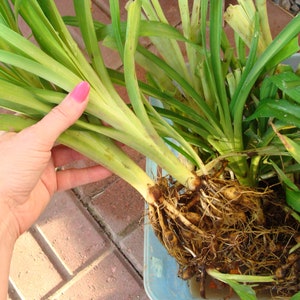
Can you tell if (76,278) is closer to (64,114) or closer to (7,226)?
(7,226)

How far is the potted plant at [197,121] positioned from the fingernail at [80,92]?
0.02m

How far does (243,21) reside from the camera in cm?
80

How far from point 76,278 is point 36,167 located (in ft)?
2.02

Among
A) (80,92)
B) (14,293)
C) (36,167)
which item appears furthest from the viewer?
(14,293)

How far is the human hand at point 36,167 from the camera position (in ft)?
2.27

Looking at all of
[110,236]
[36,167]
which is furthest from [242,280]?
[110,236]

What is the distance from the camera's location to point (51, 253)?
4.39 feet

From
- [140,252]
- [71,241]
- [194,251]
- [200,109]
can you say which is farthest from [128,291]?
[200,109]

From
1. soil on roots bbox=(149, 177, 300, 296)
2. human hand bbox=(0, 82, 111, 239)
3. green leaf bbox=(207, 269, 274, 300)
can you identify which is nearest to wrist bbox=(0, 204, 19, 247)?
human hand bbox=(0, 82, 111, 239)

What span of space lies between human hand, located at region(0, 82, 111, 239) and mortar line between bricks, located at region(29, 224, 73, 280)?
14.2 inches

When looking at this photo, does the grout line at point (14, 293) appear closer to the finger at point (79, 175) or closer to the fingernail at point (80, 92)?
the finger at point (79, 175)

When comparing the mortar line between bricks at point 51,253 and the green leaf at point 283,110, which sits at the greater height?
the mortar line between bricks at point 51,253

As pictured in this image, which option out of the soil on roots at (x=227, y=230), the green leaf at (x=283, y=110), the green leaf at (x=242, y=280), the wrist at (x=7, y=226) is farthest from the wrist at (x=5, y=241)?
the green leaf at (x=283, y=110)

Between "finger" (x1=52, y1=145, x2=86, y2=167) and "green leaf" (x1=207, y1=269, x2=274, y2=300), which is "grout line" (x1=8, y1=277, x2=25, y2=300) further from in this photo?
"green leaf" (x1=207, y1=269, x2=274, y2=300)
